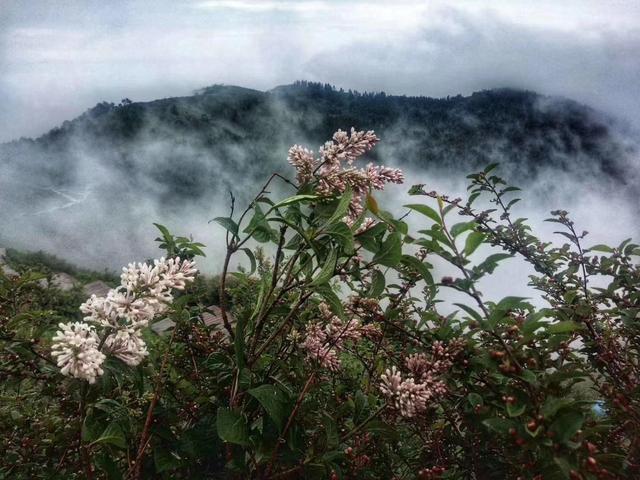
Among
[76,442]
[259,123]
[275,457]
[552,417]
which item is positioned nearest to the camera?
[552,417]

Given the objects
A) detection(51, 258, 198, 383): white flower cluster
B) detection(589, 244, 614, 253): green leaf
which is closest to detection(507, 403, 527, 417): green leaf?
detection(51, 258, 198, 383): white flower cluster

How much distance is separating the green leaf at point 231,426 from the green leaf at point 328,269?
233 millimetres

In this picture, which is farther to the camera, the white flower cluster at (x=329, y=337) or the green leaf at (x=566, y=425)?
the white flower cluster at (x=329, y=337)

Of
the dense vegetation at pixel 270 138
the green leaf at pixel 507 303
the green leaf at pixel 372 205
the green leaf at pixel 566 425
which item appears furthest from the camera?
the dense vegetation at pixel 270 138

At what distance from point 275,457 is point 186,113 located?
2141 centimetres

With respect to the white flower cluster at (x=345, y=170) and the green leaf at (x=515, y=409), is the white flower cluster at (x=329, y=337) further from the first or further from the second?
the green leaf at (x=515, y=409)

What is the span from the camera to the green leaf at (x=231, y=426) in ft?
2.45

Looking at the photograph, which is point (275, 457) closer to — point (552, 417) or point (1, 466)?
point (552, 417)

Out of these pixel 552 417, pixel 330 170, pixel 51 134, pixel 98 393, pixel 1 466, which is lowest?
pixel 51 134

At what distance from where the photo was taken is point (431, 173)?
1343 cm

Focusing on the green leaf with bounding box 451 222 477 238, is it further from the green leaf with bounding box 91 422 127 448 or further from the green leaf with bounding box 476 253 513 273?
the green leaf with bounding box 91 422 127 448

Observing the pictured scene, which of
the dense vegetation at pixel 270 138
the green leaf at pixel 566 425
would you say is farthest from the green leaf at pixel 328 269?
the dense vegetation at pixel 270 138

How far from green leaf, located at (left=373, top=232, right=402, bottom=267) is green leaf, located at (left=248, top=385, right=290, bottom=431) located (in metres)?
0.25

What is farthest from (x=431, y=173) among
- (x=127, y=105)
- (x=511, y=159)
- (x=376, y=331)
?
(x=127, y=105)
